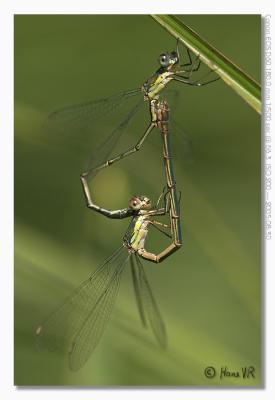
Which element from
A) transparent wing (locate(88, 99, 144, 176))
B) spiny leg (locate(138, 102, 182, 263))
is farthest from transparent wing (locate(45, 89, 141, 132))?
spiny leg (locate(138, 102, 182, 263))

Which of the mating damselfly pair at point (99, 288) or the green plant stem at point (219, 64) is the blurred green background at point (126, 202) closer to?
the mating damselfly pair at point (99, 288)

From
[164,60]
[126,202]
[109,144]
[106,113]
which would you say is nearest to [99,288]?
[126,202]

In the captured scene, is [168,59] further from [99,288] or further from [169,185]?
[99,288]

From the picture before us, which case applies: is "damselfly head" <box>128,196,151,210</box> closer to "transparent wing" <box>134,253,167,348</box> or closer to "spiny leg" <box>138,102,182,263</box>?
"spiny leg" <box>138,102,182,263</box>

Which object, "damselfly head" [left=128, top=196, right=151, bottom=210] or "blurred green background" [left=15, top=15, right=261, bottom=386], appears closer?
"damselfly head" [left=128, top=196, right=151, bottom=210]

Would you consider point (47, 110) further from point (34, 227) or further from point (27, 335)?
point (27, 335)

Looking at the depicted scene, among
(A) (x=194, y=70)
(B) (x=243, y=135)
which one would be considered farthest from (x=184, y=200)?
(A) (x=194, y=70)
